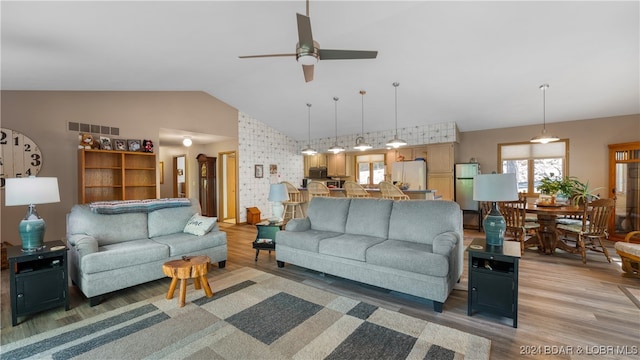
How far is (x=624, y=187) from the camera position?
5340 millimetres

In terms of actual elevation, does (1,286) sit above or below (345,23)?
below

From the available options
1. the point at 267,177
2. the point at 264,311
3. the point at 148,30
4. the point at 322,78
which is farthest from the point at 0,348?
the point at 267,177

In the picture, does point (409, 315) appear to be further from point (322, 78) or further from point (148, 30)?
point (322, 78)

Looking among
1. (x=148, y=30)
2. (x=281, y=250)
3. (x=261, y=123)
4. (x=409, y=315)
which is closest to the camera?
(x=409, y=315)

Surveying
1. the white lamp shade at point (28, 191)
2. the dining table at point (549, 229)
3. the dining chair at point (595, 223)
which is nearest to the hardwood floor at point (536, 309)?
the dining chair at point (595, 223)

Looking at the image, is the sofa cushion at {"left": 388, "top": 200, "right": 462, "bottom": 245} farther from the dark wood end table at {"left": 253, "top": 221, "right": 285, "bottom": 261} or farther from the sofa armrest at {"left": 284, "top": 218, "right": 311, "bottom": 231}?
the dark wood end table at {"left": 253, "top": 221, "right": 285, "bottom": 261}

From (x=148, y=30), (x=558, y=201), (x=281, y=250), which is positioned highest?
(x=148, y=30)

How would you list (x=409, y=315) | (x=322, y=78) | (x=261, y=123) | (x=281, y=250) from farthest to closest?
(x=261, y=123) < (x=322, y=78) < (x=281, y=250) < (x=409, y=315)

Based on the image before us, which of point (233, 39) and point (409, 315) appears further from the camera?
point (233, 39)

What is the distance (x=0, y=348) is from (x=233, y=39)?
3.65 m

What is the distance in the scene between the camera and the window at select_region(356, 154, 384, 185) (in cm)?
823

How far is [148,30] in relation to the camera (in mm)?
2961

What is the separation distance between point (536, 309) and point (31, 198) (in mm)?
4773

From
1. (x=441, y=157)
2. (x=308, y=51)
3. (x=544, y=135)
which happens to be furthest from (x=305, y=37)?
(x=441, y=157)
